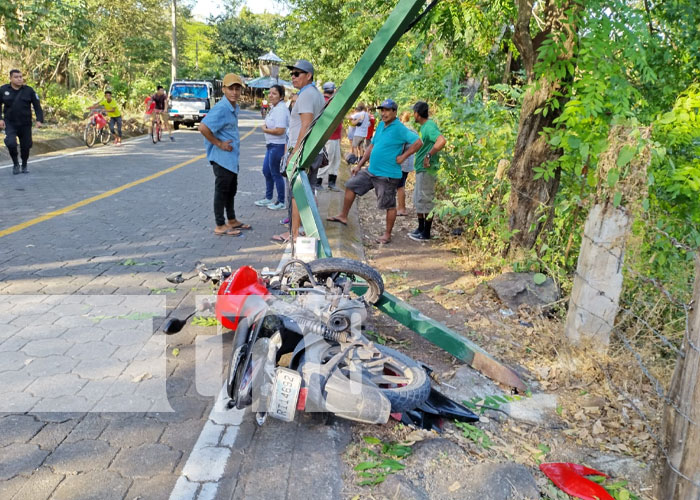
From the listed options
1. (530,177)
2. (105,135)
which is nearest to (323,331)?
(530,177)

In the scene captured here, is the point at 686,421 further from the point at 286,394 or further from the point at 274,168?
the point at 274,168

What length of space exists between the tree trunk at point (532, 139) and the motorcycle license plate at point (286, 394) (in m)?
3.75

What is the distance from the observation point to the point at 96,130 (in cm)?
1742

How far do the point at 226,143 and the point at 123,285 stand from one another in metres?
2.53

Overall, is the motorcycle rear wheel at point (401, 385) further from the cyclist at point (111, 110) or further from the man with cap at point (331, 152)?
the cyclist at point (111, 110)

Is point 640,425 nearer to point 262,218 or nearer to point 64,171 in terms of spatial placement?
point 262,218

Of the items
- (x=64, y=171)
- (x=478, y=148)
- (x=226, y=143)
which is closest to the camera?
(x=226, y=143)

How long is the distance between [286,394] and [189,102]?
25.9 metres

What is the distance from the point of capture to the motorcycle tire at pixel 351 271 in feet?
14.3

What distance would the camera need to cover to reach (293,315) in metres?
3.72

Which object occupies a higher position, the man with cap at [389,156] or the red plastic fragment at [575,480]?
the man with cap at [389,156]

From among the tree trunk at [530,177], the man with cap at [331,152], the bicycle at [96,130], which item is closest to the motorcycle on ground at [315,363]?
the tree trunk at [530,177]

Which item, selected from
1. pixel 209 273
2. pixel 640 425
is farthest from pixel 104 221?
pixel 640 425

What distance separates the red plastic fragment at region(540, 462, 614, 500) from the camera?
301 cm
